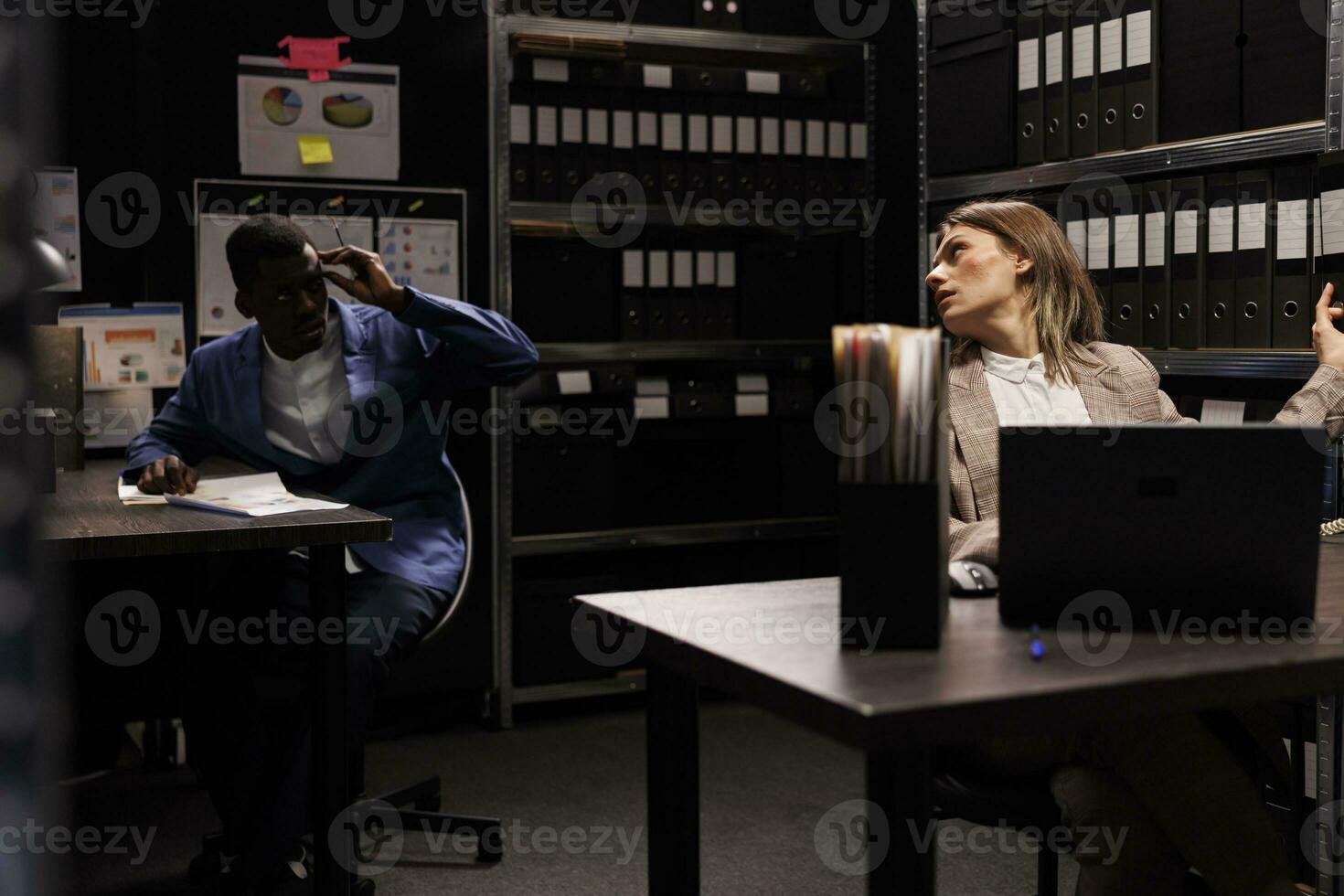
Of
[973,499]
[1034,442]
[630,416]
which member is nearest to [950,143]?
[630,416]

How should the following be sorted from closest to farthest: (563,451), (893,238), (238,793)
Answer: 1. (238,793)
2. (563,451)
3. (893,238)

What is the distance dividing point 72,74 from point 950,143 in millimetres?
2182

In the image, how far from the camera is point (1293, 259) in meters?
2.32

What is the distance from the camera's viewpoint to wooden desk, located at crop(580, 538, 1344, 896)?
0.94 m

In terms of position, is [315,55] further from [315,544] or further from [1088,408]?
[1088,408]

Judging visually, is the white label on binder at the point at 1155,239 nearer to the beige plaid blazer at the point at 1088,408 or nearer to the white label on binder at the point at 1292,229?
the white label on binder at the point at 1292,229

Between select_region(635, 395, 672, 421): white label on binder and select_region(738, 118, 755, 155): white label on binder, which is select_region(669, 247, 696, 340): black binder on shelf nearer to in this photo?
select_region(635, 395, 672, 421): white label on binder

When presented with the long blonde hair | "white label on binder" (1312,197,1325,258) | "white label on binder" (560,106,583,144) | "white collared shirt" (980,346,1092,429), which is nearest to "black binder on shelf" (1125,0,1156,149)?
"white label on binder" (1312,197,1325,258)

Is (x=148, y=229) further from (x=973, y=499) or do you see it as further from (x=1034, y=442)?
(x=1034, y=442)

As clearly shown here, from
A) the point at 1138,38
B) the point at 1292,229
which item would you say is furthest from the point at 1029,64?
the point at 1292,229

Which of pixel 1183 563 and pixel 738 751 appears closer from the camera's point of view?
pixel 1183 563

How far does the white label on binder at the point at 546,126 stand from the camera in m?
3.51

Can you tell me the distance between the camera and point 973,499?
6.05 feet

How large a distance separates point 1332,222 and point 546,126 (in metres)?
2.04
